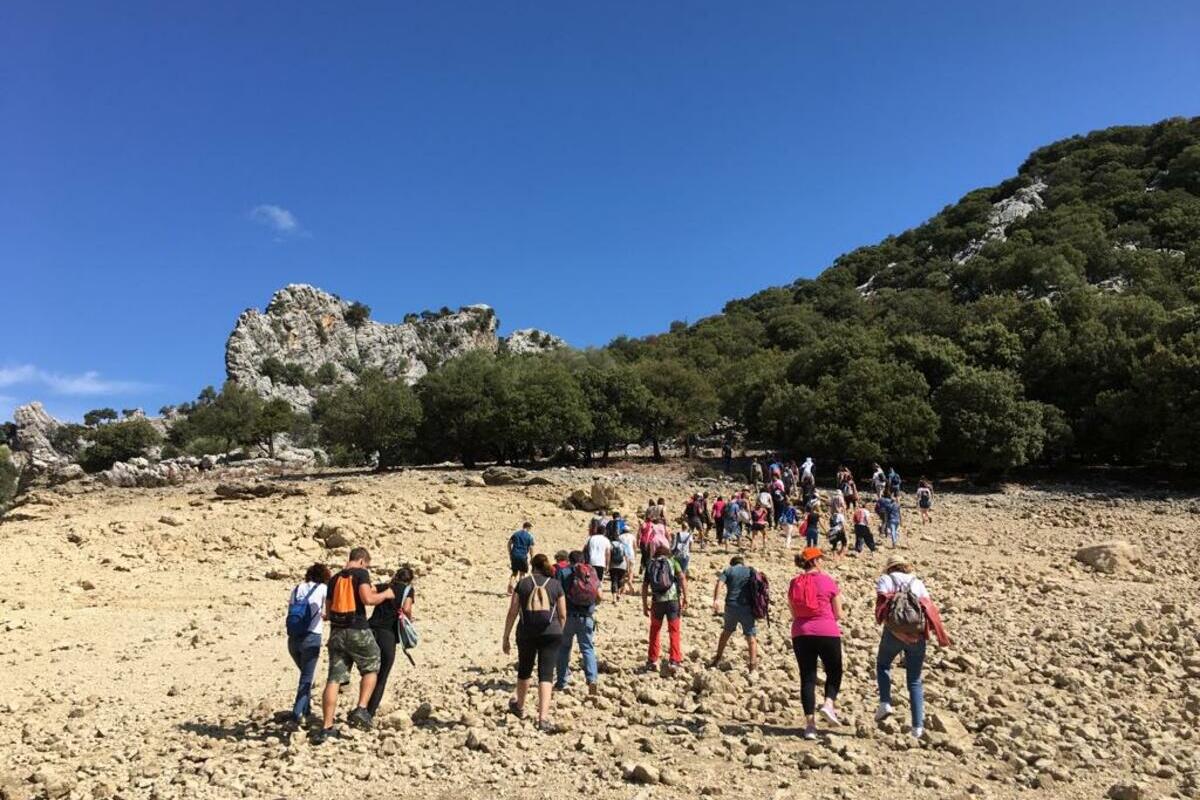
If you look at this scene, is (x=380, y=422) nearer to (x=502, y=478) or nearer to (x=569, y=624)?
(x=502, y=478)

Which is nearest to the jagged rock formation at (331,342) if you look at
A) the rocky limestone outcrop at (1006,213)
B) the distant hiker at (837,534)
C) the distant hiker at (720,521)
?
the rocky limestone outcrop at (1006,213)

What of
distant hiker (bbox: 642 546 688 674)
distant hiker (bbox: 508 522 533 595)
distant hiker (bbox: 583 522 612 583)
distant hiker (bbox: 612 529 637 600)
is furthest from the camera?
distant hiker (bbox: 508 522 533 595)

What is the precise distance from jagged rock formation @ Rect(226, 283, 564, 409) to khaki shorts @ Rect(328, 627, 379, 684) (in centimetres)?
9733

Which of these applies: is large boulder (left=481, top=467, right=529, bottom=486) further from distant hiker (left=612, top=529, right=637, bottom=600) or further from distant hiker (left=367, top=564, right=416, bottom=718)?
distant hiker (left=367, top=564, right=416, bottom=718)

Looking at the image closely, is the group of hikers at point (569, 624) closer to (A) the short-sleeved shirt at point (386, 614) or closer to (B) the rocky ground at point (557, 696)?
(A) the short-sleeved shirt at point (386, 614)

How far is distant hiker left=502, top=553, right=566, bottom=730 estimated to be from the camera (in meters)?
7.11

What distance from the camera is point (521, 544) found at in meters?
14.2

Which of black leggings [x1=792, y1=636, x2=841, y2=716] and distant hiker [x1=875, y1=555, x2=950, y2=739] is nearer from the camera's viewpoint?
distant hiker [x1=875, y1=555, x2=950, y2=739]

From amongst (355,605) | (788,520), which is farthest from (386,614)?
(788,520)

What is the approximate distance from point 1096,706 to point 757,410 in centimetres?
3957

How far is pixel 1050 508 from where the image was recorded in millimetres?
27875

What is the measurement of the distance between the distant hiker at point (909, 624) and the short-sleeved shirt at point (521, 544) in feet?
27.5

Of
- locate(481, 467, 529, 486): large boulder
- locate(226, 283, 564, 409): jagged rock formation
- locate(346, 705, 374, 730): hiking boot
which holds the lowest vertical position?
locate(346, 705, 374, 730): hiking boot

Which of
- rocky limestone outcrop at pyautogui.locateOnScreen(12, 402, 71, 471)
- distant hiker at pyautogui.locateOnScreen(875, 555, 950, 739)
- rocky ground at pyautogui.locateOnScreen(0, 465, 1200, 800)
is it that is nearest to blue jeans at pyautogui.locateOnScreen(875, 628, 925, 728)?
distant hiker at pyautogui.locateOnScreen(875, 555, 950, 739)
